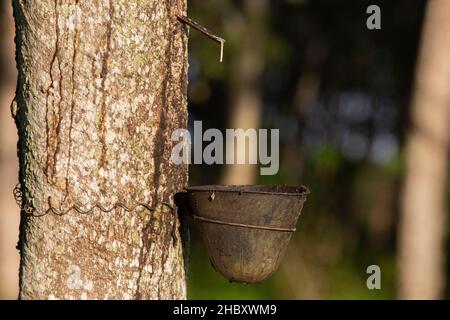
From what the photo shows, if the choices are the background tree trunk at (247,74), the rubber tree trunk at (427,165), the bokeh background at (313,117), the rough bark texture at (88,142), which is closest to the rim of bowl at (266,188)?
the rough bark texture at (88,142)

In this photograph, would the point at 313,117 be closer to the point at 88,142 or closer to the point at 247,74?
the point at 247,74

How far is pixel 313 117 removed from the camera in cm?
1609

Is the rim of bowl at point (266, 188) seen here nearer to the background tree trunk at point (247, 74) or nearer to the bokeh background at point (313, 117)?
the bokeh background at point (313, 117)

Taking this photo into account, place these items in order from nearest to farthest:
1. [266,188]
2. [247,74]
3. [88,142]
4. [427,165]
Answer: [88,142]
[266,188]
[427,165]
[247,74]

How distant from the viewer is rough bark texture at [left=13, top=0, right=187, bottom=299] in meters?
3.05

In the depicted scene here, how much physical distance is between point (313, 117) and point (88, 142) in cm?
1323

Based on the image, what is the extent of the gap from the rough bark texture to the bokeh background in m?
5.71

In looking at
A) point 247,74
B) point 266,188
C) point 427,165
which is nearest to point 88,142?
point 266,188

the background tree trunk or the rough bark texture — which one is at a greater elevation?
the background tree trunk

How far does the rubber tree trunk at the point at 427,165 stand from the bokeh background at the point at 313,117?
0.97 metres

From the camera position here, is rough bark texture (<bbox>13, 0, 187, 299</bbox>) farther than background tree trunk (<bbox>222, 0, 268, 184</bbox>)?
No

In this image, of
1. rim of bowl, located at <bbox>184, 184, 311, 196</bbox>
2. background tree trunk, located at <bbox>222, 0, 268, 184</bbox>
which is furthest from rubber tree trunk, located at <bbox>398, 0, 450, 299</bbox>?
background tree trunk, located at <bbox>222, 0, 268, 184</bbox>

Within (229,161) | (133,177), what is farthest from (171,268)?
(229,161)

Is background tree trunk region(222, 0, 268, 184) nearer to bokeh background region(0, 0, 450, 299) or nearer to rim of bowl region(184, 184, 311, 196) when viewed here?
bokeh background region(0, 0, 450, 299)
